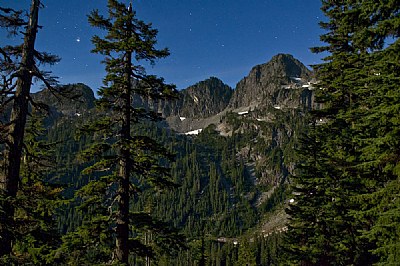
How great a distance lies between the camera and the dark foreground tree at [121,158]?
10.6 m

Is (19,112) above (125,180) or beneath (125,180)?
above

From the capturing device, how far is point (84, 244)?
33.2 feet

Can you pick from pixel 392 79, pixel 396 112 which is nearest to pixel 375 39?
pixel 392 79

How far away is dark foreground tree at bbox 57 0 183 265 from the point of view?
10.6m

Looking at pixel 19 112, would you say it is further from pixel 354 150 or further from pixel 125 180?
pixel 354 150

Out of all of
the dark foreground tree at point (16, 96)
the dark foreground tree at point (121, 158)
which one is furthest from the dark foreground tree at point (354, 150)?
the dark foreground tree at point (16, 96)

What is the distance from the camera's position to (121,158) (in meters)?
11.5

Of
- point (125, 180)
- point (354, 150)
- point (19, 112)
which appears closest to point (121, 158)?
point (125, 180)

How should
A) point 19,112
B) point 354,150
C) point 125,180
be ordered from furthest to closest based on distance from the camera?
point 354,150 → point 125,180 → point 19,112

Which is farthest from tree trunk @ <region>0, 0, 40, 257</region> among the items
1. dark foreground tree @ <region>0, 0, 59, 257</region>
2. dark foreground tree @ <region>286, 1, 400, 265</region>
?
dark foreground tree @ <region>286, 1, 400, 265</region>

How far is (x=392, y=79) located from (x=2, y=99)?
11147 mm

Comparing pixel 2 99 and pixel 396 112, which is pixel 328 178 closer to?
pixel 396 112

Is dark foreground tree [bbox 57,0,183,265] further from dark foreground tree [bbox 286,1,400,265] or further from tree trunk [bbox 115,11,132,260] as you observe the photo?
dark foreground tree [bbox 286,1,400,265]

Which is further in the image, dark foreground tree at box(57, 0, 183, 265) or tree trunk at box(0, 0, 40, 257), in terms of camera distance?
dark foreground tree at box(57, 0, 183, 265)
